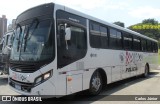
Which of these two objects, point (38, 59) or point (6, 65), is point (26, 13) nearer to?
point (38, 59)

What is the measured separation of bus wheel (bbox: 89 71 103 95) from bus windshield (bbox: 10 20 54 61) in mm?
2611

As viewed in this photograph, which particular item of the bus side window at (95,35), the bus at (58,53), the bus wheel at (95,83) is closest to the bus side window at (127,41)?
the bus at (58,53)

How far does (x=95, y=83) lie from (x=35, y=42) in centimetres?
315

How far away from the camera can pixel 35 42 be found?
6.73 m

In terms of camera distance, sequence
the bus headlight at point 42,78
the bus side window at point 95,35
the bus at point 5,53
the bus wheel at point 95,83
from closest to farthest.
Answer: the bus headlight at point 42,78
the bus wheel at point 95,83
the bus side window at point 95,35
the bus at point 5,53

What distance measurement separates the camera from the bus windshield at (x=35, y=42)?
21.5 ft

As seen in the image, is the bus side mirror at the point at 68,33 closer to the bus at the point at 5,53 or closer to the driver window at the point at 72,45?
the driver window at the point at 72,45

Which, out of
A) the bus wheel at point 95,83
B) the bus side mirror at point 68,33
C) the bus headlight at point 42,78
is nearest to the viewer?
the bus headlight at point 42,78

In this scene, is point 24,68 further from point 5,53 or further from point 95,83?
point 5,53

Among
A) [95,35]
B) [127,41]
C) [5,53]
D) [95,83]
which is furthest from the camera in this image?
[5,53]

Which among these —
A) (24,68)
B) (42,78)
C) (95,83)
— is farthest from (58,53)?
(95,83)

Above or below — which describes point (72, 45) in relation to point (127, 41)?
below

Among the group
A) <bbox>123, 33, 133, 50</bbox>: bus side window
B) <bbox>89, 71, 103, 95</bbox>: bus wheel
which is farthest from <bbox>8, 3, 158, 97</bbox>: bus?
<bbox>123, 33, 133, 50</bbox>: bus side window

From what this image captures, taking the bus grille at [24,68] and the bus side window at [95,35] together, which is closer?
the bus grille at [24,68]
